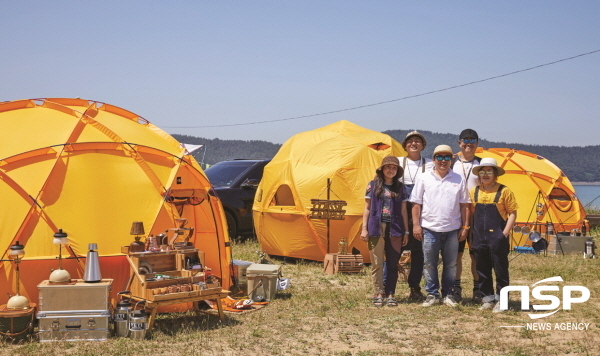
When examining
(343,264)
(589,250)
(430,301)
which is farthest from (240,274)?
(589,250)

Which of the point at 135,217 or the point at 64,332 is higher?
the point at 135,217

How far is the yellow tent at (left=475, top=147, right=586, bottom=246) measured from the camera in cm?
1389

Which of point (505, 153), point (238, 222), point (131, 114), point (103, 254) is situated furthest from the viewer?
point (505, 153)

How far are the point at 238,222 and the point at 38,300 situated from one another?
6665mm

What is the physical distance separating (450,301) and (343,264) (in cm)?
285

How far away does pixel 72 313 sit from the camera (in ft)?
20.2

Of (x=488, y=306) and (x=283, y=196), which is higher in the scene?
(x=283, y=196)

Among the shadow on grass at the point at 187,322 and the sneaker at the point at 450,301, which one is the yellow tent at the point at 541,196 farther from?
the shadow on grass at the point at 187,322

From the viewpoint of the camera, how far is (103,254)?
692 cm

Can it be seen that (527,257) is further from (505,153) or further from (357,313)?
(357,313)

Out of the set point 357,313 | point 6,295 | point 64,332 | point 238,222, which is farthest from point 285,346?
point 238,222

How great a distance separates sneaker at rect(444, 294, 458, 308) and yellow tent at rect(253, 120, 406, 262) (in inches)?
131

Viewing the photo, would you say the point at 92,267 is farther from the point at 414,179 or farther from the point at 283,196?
the point at 283,196

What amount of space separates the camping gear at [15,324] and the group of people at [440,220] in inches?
A: 144
